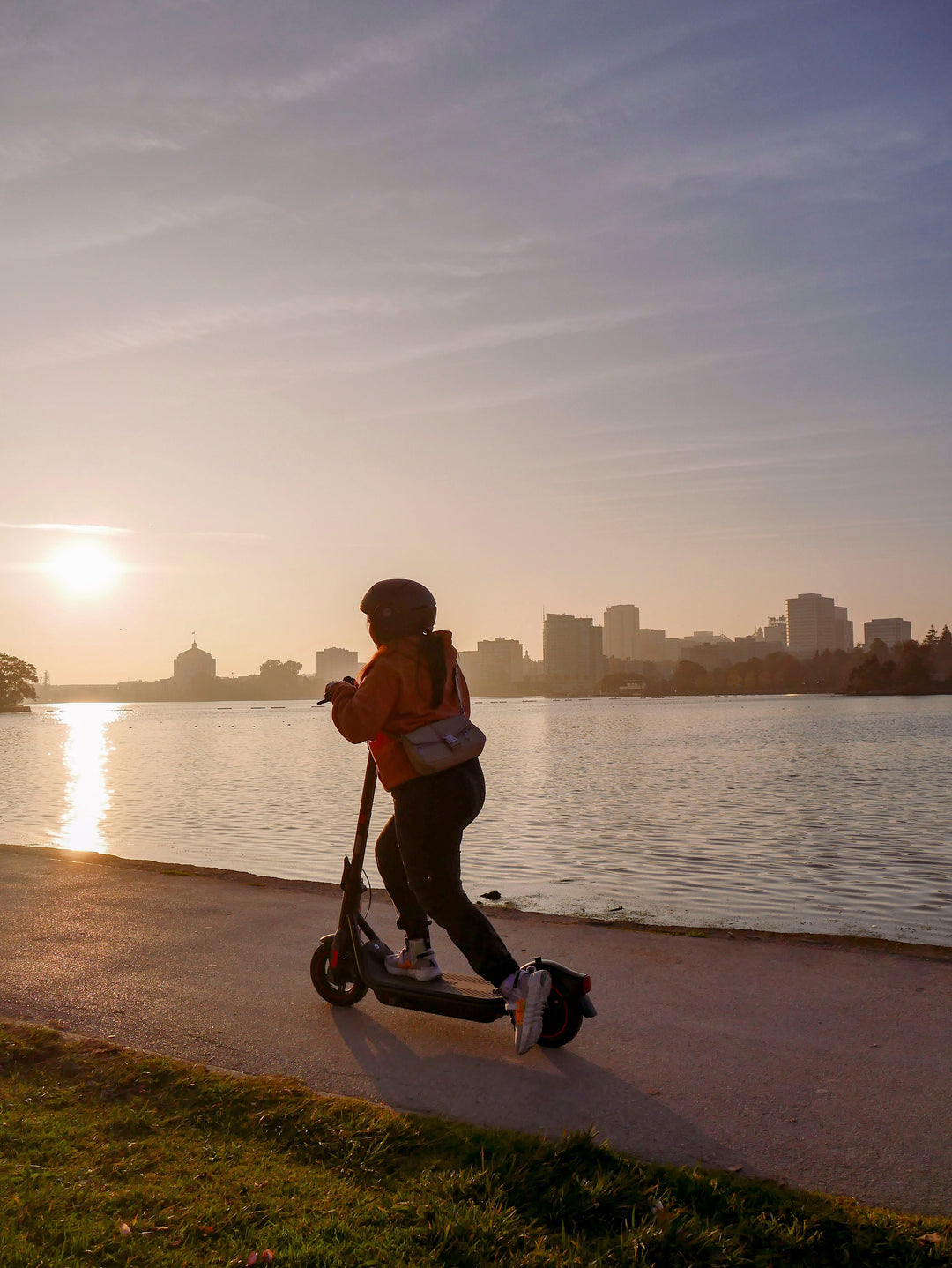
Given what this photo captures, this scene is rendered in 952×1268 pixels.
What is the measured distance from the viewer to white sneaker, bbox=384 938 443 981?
15.7ft

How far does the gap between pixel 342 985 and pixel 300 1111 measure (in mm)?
1495

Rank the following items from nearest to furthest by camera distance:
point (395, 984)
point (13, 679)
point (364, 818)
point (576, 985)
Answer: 1. point (576, 985)
2. point (395, 984)
3. point (364, 818)
4. point (13, 679)

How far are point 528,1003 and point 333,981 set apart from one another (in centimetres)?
130

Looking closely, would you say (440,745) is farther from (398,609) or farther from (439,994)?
(439,994)

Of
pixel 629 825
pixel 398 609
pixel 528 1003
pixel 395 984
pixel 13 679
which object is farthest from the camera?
pixel 13 679

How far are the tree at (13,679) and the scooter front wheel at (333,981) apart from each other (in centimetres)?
16719

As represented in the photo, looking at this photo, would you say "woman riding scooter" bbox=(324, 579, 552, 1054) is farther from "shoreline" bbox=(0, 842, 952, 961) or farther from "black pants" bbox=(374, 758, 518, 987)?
"shoreline" bbox=(0, 842, 952, 961)

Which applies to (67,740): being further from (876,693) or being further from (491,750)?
(876,693)

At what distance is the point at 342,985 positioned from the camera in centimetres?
507

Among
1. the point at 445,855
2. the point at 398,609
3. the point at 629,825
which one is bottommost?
the point at 629,825

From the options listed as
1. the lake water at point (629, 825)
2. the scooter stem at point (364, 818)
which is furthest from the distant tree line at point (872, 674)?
the scooter stem at point (364, 818)

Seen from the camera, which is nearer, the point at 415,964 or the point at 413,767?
the point at 413,767

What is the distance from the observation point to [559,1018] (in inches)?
171

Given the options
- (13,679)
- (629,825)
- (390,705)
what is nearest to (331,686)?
(390,705)
